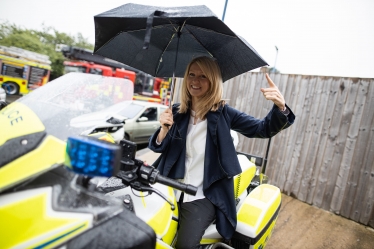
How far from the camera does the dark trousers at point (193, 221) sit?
1.56 m

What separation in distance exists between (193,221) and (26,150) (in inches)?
46.2

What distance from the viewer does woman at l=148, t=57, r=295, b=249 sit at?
1.67m

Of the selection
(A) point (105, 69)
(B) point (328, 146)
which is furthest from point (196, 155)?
(A) point (105, 69)

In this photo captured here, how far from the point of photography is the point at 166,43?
2156 mm

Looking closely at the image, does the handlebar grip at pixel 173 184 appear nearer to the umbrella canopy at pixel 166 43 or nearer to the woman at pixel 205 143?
the woman at pixel 205 143

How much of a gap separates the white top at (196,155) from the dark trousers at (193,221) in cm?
9

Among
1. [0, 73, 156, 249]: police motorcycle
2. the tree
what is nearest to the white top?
[0, 73, 156, 249]: police motorcycle

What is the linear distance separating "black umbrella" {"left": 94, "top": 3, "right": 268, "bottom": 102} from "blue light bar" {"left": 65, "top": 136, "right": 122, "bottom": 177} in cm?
95

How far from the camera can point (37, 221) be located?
822mm

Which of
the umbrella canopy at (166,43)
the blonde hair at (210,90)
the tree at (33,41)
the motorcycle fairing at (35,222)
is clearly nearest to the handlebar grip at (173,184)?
the motorcycle fairing at (35,222)

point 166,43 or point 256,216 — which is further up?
point 166,43

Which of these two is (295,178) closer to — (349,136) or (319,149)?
(319,149)

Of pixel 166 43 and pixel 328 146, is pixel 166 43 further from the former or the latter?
pixel 328 146

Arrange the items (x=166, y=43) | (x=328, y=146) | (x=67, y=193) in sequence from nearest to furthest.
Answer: (x=67, y=193) < (x=166, y=43) < (x=328, y=146)
